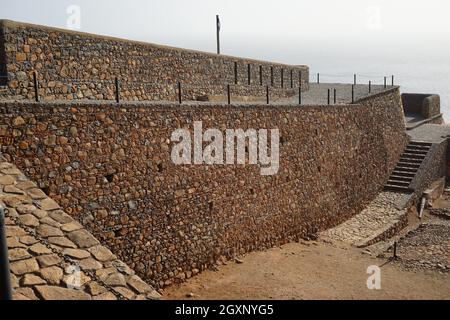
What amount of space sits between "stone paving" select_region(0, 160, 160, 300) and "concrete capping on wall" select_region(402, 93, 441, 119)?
96.6 ft

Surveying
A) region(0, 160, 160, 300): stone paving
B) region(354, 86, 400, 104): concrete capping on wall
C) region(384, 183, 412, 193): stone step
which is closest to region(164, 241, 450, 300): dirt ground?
region(0, 160, 160, 300): stone paving

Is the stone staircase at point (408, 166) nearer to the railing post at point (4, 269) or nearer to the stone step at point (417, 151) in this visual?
the stone step at point (417, 151)

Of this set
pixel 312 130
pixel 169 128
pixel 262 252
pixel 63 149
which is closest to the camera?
pixel 63 149

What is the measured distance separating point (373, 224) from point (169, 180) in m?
9.72

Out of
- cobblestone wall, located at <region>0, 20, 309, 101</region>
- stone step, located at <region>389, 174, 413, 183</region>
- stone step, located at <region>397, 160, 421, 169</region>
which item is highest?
cobblestone wall, located at <region>0, 20, 309, 101</region>

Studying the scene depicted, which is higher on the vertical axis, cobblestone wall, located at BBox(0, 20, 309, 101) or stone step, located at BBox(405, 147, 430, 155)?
cobblestone wall, located at BBox(0, 20, 309, 101)

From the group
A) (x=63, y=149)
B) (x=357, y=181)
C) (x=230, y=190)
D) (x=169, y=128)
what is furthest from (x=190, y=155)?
(x=357, y=181)

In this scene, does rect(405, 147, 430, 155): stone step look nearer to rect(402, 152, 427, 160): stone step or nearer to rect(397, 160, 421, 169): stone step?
rect(402, 152, 427, 160): stone step

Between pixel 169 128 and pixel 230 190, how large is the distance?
2.70 meters

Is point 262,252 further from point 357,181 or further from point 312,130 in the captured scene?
point 357,181

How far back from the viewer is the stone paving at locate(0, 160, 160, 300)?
5891mm

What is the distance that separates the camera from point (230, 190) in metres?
13.0

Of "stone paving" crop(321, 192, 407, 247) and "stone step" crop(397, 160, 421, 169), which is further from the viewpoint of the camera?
"stone step" crop(397, 160, 421, 169)

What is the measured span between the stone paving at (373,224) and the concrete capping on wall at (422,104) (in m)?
13.9
